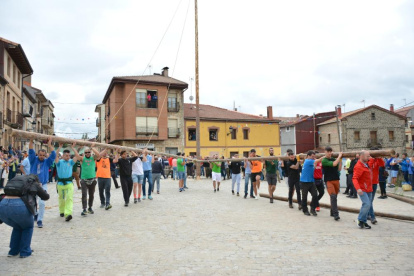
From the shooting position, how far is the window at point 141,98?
120 feet

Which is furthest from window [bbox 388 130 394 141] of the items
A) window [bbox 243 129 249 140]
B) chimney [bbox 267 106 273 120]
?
window [bbox 243 129 249 140]

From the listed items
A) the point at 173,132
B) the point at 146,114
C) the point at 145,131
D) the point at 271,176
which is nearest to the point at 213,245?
the point at 271,176

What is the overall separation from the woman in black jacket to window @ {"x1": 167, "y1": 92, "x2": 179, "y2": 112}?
33522 millimetres

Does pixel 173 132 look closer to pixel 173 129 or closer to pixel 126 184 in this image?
pixel 173 129

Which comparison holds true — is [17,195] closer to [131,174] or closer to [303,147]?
[131,174]

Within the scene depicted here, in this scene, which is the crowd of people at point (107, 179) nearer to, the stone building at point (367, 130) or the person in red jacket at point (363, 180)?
the person in red jacket at point (363, 180)

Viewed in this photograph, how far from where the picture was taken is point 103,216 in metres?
8.73

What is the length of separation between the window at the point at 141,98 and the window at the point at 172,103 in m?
3.09

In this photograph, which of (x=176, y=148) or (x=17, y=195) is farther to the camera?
(x=176, y=148)

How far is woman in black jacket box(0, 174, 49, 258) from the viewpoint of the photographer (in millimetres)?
5016

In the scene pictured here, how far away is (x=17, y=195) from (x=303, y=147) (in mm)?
47232

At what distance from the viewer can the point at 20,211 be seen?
16.5ft

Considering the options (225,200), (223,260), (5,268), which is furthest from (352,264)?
(225,200)

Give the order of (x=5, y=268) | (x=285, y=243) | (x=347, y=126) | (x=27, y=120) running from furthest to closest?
(x=347, y=126) < (x=27, y=120) < (x=285, y=243) < (x=5, y=268)
